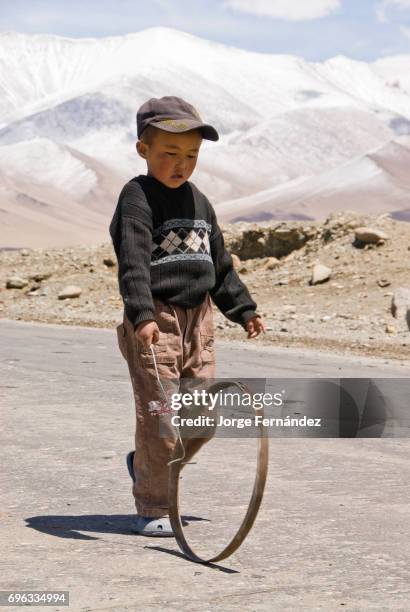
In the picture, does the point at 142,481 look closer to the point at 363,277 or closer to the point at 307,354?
the point at 307,354

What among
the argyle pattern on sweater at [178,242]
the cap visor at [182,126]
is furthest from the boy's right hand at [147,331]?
the cap visor at [182,126]

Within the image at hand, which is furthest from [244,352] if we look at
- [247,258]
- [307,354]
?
[247,258]

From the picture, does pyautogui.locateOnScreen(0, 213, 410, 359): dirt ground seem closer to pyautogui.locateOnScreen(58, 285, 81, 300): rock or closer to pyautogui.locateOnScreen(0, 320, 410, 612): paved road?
pyautogui.locateOnScreen(58, 285, 81, 300): rock

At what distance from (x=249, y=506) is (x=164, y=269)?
0.99 meters

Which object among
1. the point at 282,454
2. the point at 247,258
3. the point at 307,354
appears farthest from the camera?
the point at 247,258

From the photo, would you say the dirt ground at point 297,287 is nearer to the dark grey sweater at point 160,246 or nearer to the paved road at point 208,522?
the paved road at point 208,522

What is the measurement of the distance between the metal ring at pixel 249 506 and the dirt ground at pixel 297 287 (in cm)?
1029

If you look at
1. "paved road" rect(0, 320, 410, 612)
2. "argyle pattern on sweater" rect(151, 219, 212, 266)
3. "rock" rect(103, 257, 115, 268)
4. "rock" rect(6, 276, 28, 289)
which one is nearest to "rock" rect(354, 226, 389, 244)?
"rock" rect(103, 257, 115, 268)

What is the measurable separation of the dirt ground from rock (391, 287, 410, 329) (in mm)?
140

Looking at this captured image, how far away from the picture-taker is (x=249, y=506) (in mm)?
4281

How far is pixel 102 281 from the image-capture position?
26.3 metres

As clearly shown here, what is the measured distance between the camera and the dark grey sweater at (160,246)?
459 cm

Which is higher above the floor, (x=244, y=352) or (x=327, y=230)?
(x=327, y=230)

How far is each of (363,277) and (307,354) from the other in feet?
27.5
